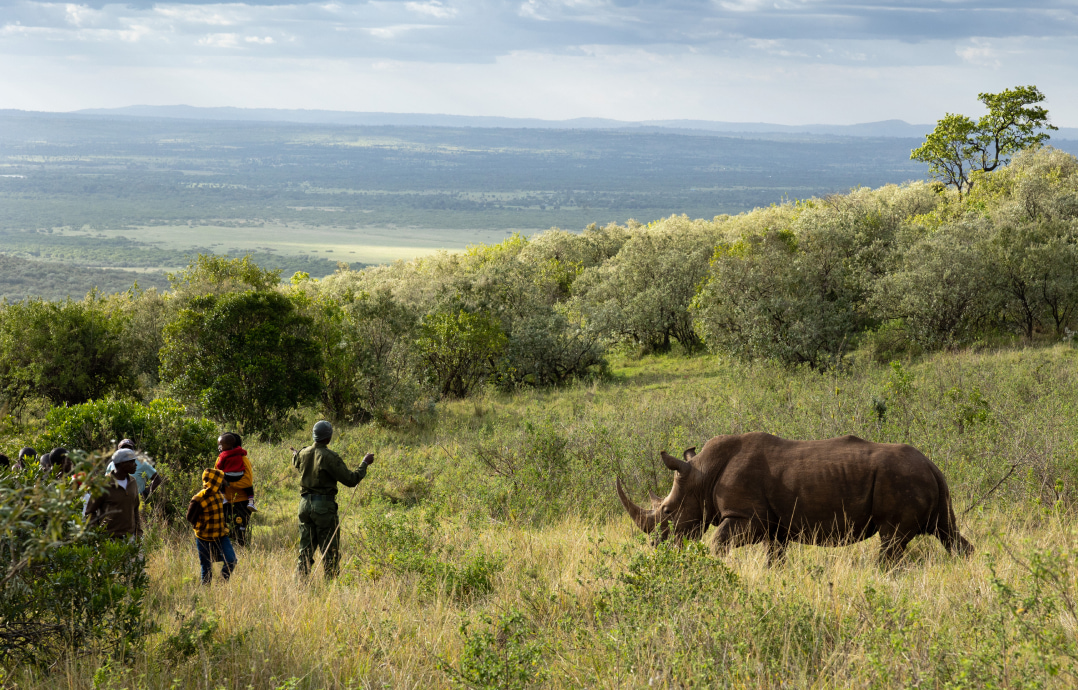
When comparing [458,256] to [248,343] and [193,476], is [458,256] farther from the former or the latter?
[193,476]

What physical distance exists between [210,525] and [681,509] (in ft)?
15.9

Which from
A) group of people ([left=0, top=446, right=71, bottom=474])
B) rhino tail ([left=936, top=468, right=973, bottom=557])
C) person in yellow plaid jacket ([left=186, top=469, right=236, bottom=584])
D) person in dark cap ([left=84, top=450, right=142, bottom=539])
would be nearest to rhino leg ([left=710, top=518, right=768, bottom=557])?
rhino tail ([left=936, top=468, right=973, bottom=557])


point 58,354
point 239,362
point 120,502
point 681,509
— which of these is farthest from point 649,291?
point 120,502

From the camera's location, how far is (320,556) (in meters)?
7.48

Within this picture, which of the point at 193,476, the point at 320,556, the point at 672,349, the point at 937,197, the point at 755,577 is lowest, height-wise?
the point at 672,349

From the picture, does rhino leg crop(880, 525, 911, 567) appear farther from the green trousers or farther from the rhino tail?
the green trousers

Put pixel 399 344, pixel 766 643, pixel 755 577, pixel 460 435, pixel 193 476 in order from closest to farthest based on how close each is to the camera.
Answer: pixel 766 643 < pixel 755 577 < pixel 193 476 < pixel 460 435 < pixel 399 344

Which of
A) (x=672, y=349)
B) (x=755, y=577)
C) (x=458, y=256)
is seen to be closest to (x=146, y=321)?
(x=672, y=349)

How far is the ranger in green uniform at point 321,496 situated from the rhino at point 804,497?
9.71 ft

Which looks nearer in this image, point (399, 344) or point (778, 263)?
point (399, 344)

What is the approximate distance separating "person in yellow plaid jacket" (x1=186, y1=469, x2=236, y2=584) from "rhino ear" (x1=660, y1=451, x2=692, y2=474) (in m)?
4.59

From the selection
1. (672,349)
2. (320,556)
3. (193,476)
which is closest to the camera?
(320,556)

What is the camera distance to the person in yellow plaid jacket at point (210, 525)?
7.93m

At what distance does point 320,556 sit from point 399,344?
1806cm
